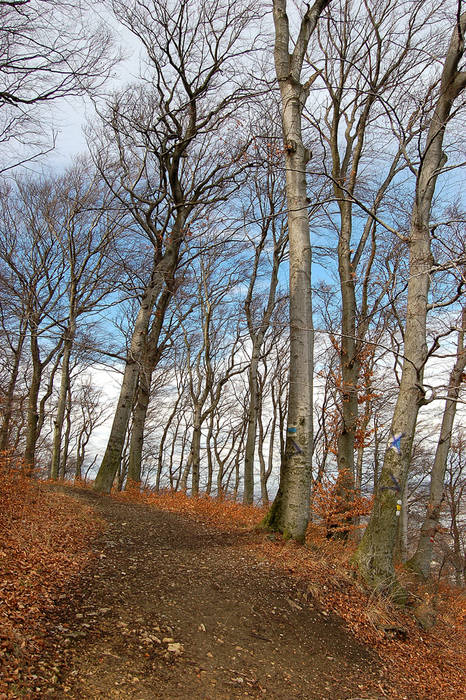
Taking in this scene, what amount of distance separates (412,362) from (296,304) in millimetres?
2196

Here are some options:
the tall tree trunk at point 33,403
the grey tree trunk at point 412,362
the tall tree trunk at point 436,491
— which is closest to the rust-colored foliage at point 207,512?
the grey tree trunk at point 412,362

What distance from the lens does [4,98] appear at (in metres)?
5.51

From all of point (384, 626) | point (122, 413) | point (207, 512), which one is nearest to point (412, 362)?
point (384, 626)

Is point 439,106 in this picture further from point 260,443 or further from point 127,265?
point 260,443

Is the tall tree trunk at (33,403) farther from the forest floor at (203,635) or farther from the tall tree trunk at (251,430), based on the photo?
the forest floor at (203,635)

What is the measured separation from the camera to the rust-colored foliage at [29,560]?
2.66 meters

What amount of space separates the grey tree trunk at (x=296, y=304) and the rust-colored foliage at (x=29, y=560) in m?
2.90

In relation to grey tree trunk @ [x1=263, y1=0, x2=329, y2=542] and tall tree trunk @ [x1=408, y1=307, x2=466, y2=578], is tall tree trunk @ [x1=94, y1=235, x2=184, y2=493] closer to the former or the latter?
grey tree trunk @ [x1=263, y1=0, x2=329, y2=542]

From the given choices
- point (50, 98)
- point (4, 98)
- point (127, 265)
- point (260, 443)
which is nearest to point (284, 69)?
point (50, 98)

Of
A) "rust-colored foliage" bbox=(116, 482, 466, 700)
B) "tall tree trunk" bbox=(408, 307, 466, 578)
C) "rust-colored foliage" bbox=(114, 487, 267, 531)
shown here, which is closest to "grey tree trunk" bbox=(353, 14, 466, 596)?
"rust-colored foliage" bbox=(116, 482, 466, 700)

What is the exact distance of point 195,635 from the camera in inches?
137

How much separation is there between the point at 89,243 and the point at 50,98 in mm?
9864

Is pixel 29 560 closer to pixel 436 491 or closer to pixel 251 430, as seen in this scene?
pixel 436 491

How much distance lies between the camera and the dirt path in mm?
2838
